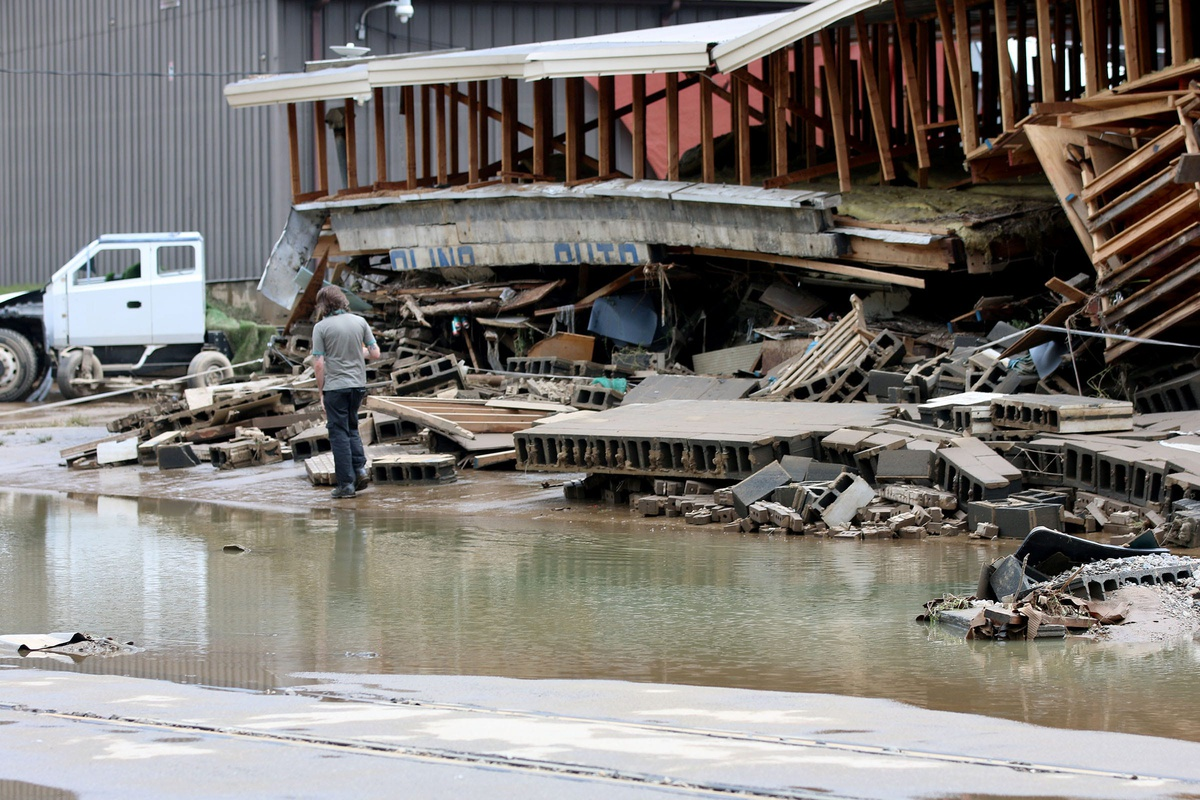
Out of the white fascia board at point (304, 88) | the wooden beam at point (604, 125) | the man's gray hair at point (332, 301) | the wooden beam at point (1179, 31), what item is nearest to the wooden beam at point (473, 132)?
the white fascia board at point (304, 88)

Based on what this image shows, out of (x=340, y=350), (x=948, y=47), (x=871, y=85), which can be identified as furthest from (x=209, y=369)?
(x=948, y=47)

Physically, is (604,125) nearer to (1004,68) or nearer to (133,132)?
(1004,68)

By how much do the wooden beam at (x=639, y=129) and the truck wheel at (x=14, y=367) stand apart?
10.9 m

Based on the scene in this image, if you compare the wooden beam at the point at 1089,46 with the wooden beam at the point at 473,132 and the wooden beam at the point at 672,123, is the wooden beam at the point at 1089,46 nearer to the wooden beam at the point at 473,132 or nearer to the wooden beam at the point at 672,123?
the wooden beam at the point at 672,123

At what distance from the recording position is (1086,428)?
11.0 meters

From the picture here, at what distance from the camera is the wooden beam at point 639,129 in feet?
63.2

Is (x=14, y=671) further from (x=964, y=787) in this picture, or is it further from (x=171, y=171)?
(x=171, y=171)

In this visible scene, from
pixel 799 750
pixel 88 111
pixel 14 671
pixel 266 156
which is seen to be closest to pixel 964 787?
pixel 799 750

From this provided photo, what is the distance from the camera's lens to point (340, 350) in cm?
1281

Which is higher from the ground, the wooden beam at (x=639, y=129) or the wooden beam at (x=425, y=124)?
the wooden beam at (x=425, y=124)

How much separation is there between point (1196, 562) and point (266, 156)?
2433 centimetres

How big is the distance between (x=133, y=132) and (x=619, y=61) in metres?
16.2

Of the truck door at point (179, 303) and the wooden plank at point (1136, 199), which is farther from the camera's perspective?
the truck door at point (179, 303)

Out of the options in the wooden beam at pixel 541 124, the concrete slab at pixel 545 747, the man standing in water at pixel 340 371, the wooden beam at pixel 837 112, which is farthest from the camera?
the wooden beam at pixel 541 124
